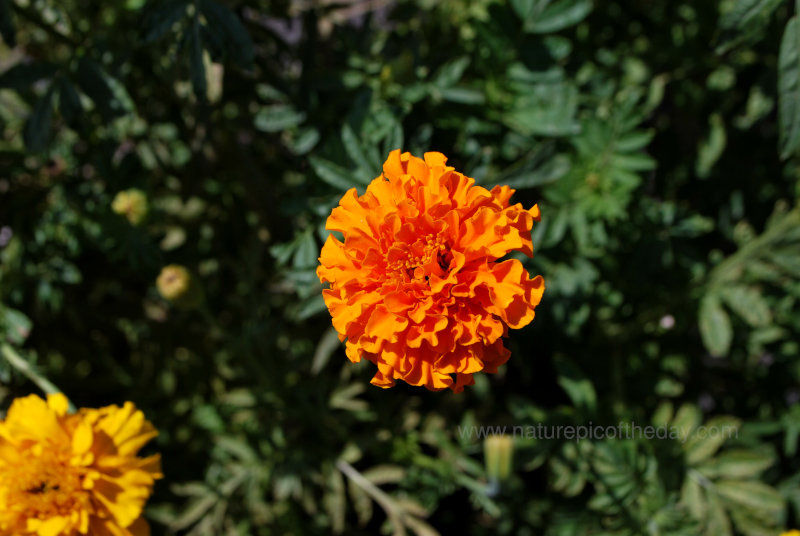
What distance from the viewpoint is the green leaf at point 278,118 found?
1612 mm

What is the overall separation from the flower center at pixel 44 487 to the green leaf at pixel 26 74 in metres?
0.84

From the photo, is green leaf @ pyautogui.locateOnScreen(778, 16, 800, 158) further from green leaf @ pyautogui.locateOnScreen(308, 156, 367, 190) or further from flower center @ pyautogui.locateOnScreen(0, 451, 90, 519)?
flower center @ pyautogui.locateOnScreen(0, 451, 90, 519)

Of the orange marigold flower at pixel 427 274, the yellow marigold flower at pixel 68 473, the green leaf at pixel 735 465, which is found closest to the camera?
the orange marigold flower at pixel 427 274

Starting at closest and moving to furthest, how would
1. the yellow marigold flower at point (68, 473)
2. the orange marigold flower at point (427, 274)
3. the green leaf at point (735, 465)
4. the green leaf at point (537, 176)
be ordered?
the orange marigold flower at point (427, 274), the yellow marigold flower at point (68, 473), the green leaf at point (537, 176), the green leaf at point (735, 465)

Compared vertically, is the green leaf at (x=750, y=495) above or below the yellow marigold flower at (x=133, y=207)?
below

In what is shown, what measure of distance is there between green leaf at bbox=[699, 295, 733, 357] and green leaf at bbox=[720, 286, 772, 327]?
→ 0.11 feet

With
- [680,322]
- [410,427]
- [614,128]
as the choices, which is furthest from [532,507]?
[614,128]

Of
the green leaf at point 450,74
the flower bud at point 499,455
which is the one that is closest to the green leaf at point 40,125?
the green leaf at point 450,74

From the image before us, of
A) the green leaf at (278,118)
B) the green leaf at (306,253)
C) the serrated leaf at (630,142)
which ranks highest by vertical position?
the green leaf at (278,118)

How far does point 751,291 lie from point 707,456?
424mm

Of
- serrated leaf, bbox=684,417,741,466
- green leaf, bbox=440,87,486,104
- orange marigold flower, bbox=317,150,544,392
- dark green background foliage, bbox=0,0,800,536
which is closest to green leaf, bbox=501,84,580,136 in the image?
dark green background foliage, bbox=0,0,800,536

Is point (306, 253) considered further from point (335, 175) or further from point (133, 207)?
point (133, 207)

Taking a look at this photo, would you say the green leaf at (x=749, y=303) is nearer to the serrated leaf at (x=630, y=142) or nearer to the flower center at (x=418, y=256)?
the serrated leaf at (x=630, y=142)

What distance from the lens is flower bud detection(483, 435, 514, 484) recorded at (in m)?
1.47
